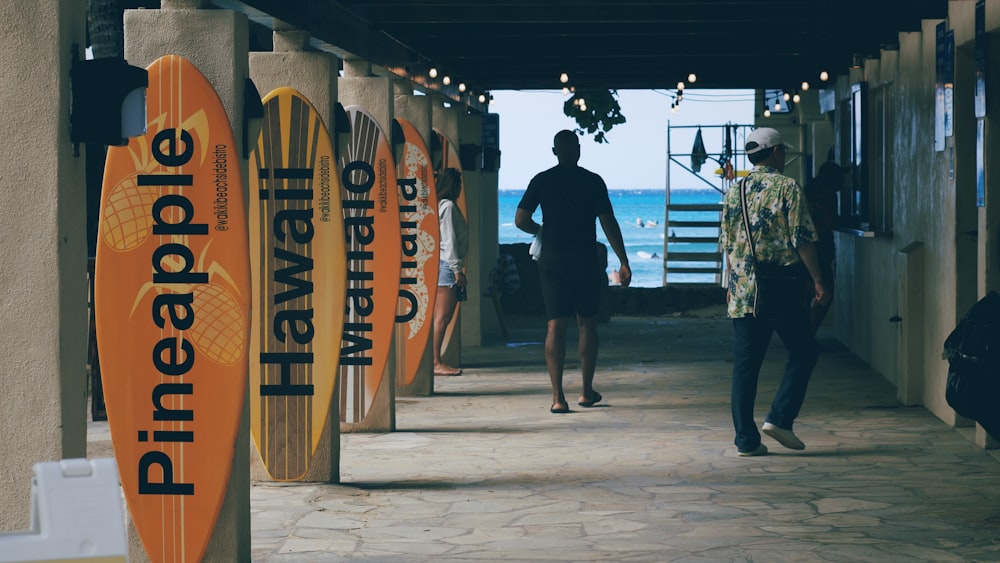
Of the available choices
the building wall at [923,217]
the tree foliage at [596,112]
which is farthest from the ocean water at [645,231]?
the building wall at [923,217]

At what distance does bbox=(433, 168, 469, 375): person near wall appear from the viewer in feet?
37.5

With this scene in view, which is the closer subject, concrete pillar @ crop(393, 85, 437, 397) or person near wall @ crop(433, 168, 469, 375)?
concrete pillar @ crop(393, 85, 437, 397)

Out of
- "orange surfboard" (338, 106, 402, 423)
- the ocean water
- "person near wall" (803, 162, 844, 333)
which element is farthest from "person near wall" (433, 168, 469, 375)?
the ocean water

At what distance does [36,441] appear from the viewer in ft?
13.3

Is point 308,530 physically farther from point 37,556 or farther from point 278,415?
point 37,556

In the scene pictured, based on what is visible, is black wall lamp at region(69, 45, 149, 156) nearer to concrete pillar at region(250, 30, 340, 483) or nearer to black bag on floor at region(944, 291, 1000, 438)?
concrete pillar at region(250, 30, 340, 483)

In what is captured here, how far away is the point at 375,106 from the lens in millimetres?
9109

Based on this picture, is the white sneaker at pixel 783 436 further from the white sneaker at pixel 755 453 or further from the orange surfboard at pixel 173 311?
the orange surfboard at pixel 173 311

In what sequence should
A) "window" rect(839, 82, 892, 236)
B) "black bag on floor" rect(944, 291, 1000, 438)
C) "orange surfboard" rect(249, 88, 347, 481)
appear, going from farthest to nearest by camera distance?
"window" rect(839, 82, 892, 236) → "orange surfboard" rect(249, 88, 347, 481) → "black bag on floor" rect(944, 291, 1000, 438)

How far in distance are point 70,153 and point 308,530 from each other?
2542 mm

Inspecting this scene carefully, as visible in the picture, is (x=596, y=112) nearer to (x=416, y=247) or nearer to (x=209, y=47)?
(x=416, y=247)

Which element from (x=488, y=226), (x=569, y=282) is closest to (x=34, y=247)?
(x=569, y=282)

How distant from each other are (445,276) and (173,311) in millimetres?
6519

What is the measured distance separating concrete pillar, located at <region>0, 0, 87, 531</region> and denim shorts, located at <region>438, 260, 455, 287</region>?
7589 mm
